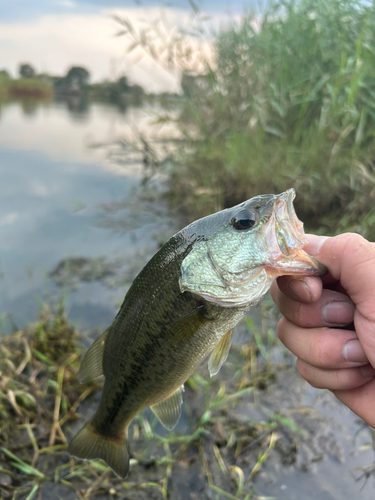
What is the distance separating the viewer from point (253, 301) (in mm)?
1349

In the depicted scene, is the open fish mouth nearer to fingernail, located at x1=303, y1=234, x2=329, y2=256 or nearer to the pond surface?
fingernail, located at x1=303, y1=234, x2=329, y2=256

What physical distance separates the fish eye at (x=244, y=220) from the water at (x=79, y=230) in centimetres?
266

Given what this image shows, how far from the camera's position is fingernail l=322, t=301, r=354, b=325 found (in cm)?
147

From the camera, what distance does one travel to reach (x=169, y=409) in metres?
1.79

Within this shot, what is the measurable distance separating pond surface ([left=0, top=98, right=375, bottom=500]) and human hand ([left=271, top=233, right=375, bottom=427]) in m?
0.97

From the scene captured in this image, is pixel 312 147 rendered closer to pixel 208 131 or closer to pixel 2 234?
pixel 208 131

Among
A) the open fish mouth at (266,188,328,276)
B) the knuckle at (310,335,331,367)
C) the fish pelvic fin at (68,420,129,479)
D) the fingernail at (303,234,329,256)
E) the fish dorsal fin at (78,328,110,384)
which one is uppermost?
the open fish mouth at (266,188,328,276)

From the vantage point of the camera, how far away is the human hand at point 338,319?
1.35 m

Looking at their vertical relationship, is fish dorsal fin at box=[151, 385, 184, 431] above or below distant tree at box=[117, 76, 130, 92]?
below

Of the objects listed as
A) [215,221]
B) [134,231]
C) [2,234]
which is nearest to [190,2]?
[134,231]

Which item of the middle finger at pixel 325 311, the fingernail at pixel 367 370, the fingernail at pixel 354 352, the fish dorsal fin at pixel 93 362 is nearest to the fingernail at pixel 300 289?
the middle finger at pixel 325 311

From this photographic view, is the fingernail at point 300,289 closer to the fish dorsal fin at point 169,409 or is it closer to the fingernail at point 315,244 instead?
the fingernail at point 315,244

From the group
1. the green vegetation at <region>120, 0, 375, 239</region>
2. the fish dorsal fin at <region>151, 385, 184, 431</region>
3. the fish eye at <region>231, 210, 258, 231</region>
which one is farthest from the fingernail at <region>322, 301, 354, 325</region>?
the green vegetation at <region>120, 0, 375, 239</region>

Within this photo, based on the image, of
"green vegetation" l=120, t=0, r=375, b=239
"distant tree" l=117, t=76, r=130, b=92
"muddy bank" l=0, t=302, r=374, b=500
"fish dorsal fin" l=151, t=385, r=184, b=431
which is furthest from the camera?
"distant tree" l=117, t=76, r=130, b=92
